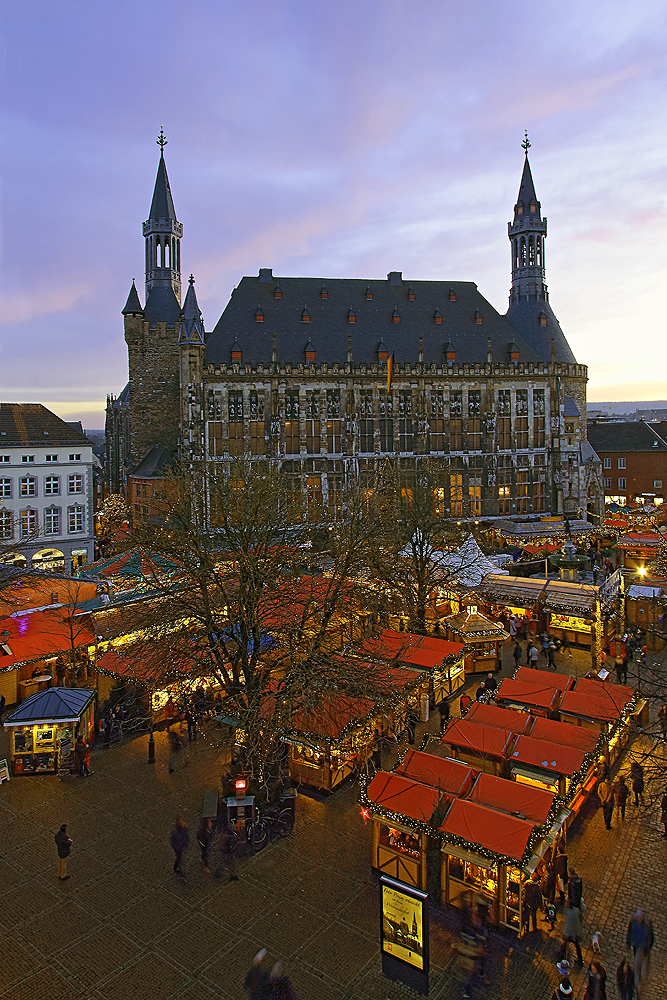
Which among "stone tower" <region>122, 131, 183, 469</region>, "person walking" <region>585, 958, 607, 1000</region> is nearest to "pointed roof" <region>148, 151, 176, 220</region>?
"stone tower" <region>122, 131, 183, 469</region>

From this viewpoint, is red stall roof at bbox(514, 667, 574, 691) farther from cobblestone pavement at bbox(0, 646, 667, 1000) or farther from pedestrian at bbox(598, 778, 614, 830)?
cobblestone pavement at bbox(0, 646, 667, 1000)

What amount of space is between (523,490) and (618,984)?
1851 inches

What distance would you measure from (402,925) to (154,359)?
165 ft

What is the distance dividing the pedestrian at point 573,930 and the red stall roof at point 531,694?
25.8 feet

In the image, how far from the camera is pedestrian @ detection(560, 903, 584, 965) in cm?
1163

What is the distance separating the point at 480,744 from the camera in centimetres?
1670

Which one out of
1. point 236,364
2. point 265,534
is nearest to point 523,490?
point 236,364

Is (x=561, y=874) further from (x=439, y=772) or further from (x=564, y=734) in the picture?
(x=564, y=734)

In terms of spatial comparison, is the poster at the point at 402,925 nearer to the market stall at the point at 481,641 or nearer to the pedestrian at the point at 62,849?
the pedestrian at the point at 62,849

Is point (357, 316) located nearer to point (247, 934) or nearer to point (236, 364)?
point (236, 364)

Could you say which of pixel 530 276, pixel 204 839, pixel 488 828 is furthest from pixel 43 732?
pixel 530 276

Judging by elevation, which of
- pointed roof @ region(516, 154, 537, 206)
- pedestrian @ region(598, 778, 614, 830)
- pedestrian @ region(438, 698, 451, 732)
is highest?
pointed roof @ region(516, 154, 537, 206)

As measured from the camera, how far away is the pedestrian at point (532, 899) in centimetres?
1254

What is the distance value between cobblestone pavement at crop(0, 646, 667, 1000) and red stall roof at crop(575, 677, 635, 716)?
3.19 metres
